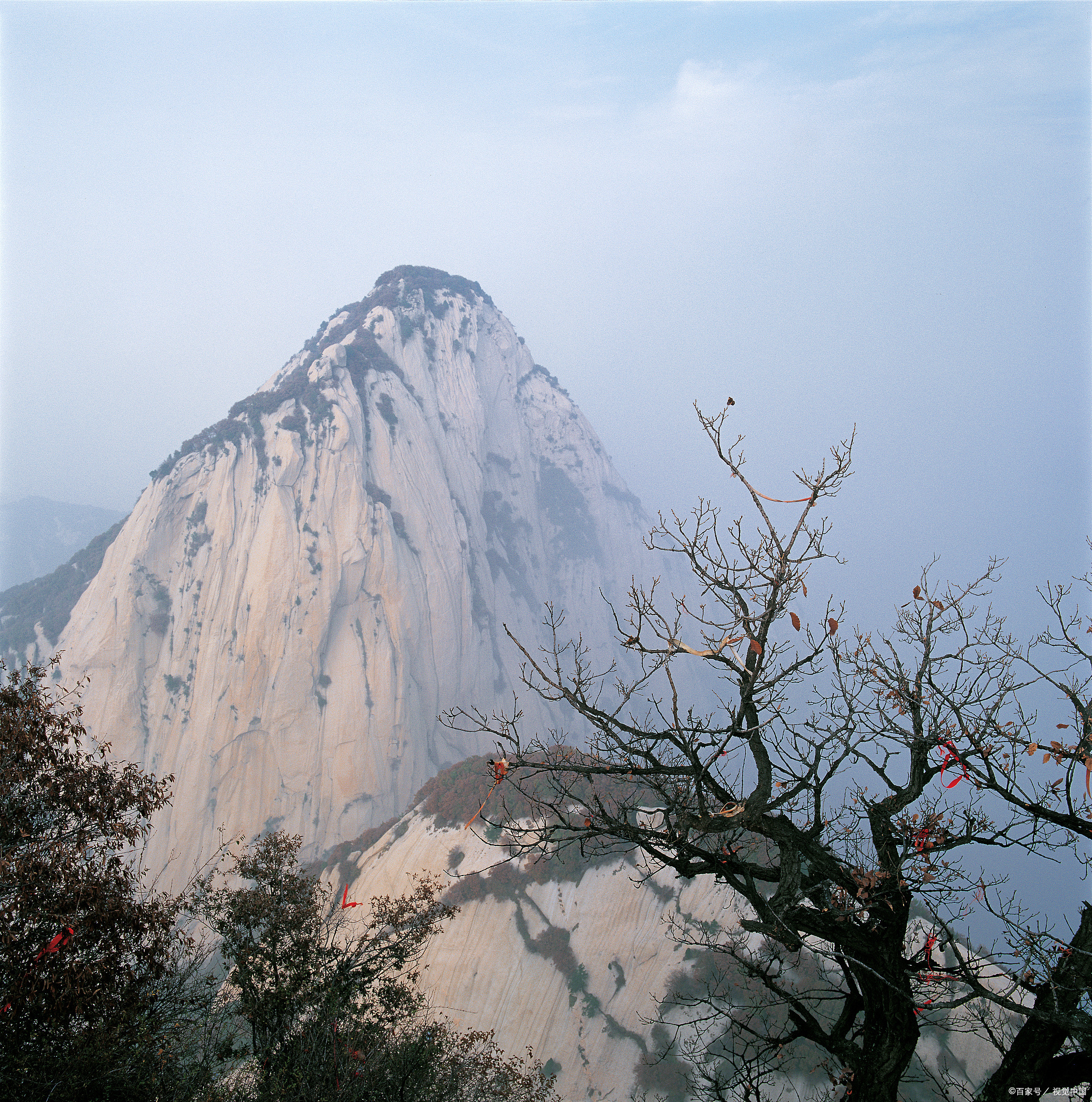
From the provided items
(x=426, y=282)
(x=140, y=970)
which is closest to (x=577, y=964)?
(x=140, y=970)

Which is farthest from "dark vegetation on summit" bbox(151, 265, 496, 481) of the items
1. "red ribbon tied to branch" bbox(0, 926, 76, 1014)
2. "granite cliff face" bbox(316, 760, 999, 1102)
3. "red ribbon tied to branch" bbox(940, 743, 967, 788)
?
"red ribbon tied to branch" bbox(940, 743, 967, 788)

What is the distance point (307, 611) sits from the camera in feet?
99.9

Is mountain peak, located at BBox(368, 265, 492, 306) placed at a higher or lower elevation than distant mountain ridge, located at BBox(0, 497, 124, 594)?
higher

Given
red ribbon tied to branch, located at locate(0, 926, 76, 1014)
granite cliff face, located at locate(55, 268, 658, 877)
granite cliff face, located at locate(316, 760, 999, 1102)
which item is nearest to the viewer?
red ribbon tied to branch, located at locate(0, 926, 76, 1014)

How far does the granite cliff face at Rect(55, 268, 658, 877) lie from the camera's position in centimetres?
2873

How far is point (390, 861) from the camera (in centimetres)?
1997

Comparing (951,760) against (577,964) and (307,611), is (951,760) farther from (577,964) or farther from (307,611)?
(307,611)

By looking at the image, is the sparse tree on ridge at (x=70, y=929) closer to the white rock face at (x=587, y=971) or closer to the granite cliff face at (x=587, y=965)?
the granite cliff face at (x=587, y=965)

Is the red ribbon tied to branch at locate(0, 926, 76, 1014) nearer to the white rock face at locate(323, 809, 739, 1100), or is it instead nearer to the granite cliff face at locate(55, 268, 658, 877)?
the white rock face at locate(323, 809, 739, 1100)

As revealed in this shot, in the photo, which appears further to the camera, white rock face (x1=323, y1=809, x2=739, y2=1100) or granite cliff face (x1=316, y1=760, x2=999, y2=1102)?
white rock face (x1=323, y1=809, x2=739, y2=1100)

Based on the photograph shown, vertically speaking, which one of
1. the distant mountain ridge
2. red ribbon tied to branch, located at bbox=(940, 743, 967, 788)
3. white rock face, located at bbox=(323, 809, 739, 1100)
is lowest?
white rock face, located at bbox=(323, 809, 739, 1100)

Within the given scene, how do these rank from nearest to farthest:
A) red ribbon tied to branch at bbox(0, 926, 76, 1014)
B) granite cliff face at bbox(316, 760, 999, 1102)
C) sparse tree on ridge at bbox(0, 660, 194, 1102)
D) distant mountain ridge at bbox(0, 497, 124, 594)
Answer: red ribbon tied to branch at bbox(0, 926, 76, 1014) → sparse tree on ridge at bbox(0, 660, 194, 1102) → granite cliff face at bbox(316, 760, 999, 1102) → distant mountain ridge at bbox(0, 497, 124, 594)

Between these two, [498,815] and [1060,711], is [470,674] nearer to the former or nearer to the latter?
[498,815]

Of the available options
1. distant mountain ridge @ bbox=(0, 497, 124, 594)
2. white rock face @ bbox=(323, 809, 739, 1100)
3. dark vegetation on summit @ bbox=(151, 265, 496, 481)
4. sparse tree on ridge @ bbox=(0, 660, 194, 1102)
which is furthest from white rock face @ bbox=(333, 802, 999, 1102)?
distant mountain ridge @ bbox=(0, 497, 124, 594)
